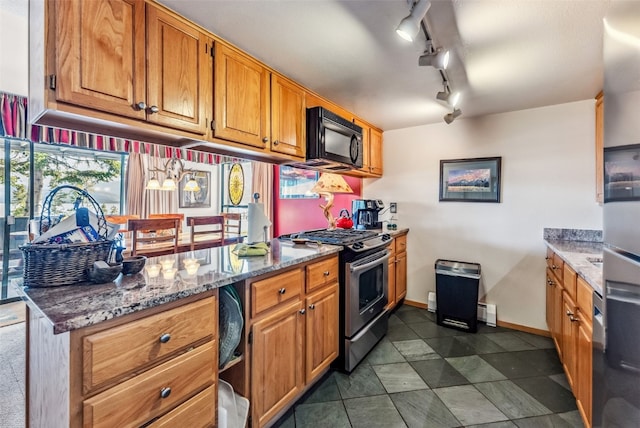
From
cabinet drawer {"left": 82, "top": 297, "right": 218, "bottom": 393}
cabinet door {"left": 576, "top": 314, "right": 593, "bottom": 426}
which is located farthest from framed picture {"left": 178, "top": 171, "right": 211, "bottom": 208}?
cabinet door {"left": 576, "top": 314, "right": 593, "bottom": 426}

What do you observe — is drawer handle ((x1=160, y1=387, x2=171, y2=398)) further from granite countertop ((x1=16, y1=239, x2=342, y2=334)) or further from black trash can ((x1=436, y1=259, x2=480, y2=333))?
→ black trash can ((x1=436, y1=259, x2=480, y2=333))

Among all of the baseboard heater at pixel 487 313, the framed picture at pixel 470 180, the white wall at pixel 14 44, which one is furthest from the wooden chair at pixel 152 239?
the baseboard heater at pixel 487 313

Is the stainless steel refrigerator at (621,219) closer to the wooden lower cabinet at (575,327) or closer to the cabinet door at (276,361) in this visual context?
the wooden lower cabinet at (575,327)

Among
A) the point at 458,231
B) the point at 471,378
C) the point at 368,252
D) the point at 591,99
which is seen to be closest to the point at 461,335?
the point at 471,378

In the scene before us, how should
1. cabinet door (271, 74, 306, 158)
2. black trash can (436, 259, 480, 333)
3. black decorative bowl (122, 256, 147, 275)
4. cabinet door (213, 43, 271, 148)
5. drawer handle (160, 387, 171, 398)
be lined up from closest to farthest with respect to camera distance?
Answer: drawer handle (160, 387, 171, 398), black decorative bowl (122, 256, 147, 275), cabinet door (213, 43, 271, 148), cabinet door (271, 74, 306, 158), black trash can (436, 259, 480, 333)

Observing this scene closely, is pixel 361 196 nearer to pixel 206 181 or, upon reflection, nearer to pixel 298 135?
pixel 298 135

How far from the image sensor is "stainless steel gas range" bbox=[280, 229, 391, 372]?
7.02 feet

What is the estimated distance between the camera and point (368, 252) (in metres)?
2.35

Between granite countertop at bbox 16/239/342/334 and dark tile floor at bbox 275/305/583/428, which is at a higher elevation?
granite countertop at bbox 16/239/342/334

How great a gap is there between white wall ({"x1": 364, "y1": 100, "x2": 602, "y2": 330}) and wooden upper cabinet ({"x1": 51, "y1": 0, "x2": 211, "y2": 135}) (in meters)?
2.69

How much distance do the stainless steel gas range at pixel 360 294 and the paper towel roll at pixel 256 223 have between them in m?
0.46

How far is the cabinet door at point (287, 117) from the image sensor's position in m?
2.06

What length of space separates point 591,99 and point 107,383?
154 inches

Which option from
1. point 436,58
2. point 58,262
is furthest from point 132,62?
point 436,58
